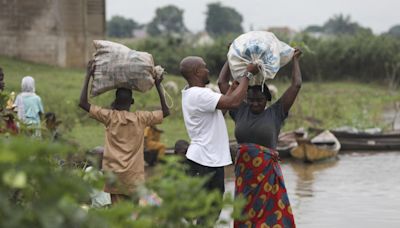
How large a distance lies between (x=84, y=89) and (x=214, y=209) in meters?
4.40

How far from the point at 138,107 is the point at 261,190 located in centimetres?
1475

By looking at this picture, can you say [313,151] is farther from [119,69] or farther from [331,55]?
[331,55]

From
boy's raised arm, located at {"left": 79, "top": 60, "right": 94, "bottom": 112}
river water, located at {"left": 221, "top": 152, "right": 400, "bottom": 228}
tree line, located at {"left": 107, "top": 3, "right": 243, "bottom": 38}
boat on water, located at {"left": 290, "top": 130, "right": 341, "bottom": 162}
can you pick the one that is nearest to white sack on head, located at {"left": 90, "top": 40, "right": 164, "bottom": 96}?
boy's raised arm, located at {"left": 79, "top": 60, "right": 94, "bottom": 112}

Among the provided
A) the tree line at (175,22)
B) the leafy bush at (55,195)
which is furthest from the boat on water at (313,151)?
the tree line at (175,22)

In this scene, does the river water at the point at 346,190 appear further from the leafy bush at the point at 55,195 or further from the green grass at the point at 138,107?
the leafy bush at the point at 55,195

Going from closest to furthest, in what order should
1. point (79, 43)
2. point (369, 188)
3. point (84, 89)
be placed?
1. point (84, 89)
2. point (369, 188)
3. point (79, 43)

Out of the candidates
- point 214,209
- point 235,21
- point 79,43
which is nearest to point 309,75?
point 79,43

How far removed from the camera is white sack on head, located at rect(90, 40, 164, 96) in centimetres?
795

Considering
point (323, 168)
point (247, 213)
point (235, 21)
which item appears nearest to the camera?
point (247, 213)

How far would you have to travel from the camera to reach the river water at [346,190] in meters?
10.2

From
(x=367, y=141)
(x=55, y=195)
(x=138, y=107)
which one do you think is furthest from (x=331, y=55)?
(x=55, y=195)

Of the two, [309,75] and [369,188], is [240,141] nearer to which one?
[369,188]

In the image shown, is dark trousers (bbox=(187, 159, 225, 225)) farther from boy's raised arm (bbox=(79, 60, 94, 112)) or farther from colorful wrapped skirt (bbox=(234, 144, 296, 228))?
boy's raised arm (bbox=(79, 60, 94, 112))

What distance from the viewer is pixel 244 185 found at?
24.4 ft
